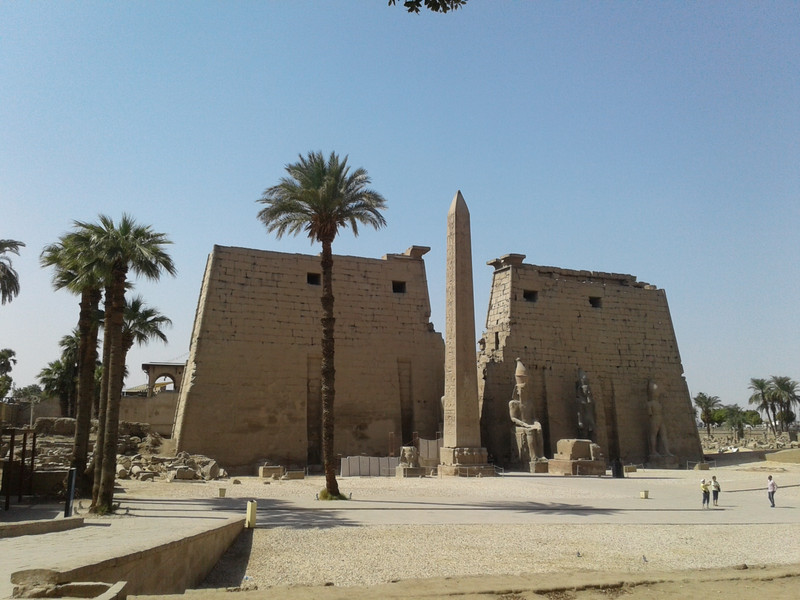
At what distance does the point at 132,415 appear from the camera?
930 inches

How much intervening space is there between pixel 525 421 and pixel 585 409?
3099mm

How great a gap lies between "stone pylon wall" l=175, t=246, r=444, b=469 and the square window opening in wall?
3501 mm

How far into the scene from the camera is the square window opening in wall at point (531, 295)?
895 inches

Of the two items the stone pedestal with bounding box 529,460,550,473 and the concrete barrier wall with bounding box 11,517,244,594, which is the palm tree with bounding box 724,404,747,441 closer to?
the stone pedestal with bounding box 529,460,550,473

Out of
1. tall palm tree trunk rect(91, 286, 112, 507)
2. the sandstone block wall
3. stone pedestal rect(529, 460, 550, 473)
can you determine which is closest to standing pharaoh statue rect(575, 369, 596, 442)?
stone pedestal rect(529, 460, 550, 473)

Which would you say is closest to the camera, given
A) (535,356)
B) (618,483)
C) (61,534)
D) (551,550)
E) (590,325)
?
(61,534)

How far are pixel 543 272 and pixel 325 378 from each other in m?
12.5

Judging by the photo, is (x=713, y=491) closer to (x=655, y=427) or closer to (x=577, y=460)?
(x=577, y=460)

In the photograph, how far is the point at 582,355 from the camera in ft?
75.7

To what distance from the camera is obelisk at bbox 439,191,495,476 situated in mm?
16156

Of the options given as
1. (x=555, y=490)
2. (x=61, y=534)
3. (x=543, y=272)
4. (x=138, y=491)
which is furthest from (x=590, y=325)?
(x=61, y=534)

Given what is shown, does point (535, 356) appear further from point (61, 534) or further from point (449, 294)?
point (61, 534)

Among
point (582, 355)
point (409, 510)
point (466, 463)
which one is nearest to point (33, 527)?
point (409, 510)

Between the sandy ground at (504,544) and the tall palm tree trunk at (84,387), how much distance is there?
0.96 m
